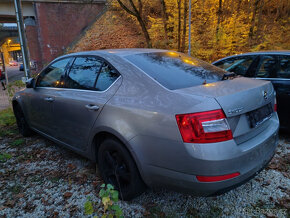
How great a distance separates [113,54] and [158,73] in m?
0.72

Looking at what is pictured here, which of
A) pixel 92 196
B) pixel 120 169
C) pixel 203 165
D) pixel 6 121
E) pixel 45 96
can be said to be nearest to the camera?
pixel 203 165

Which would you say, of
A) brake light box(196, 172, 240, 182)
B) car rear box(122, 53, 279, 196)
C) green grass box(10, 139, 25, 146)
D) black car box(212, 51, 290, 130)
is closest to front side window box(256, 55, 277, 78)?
black car box(212, 51, 290, 130)

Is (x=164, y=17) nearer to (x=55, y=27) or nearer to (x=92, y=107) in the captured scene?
Result: (x=92, y=107)

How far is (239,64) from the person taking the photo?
14.0ft

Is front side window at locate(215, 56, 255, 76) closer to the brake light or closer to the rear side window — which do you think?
the rear side window

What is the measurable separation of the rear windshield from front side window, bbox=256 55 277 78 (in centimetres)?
162

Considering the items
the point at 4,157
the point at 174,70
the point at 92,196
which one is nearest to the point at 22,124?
the point at 4,157

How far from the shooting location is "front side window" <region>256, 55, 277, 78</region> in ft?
12.3

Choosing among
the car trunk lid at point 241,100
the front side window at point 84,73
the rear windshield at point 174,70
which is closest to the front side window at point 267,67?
the rear windshield at point 174,70

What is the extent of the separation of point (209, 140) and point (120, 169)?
3.57 feet

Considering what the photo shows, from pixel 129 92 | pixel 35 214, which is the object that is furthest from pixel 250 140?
pixel 35 214

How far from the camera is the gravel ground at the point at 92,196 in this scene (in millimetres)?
2273

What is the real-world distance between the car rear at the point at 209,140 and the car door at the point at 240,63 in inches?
83.8

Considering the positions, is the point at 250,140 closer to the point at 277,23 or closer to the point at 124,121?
the point at 124,121
